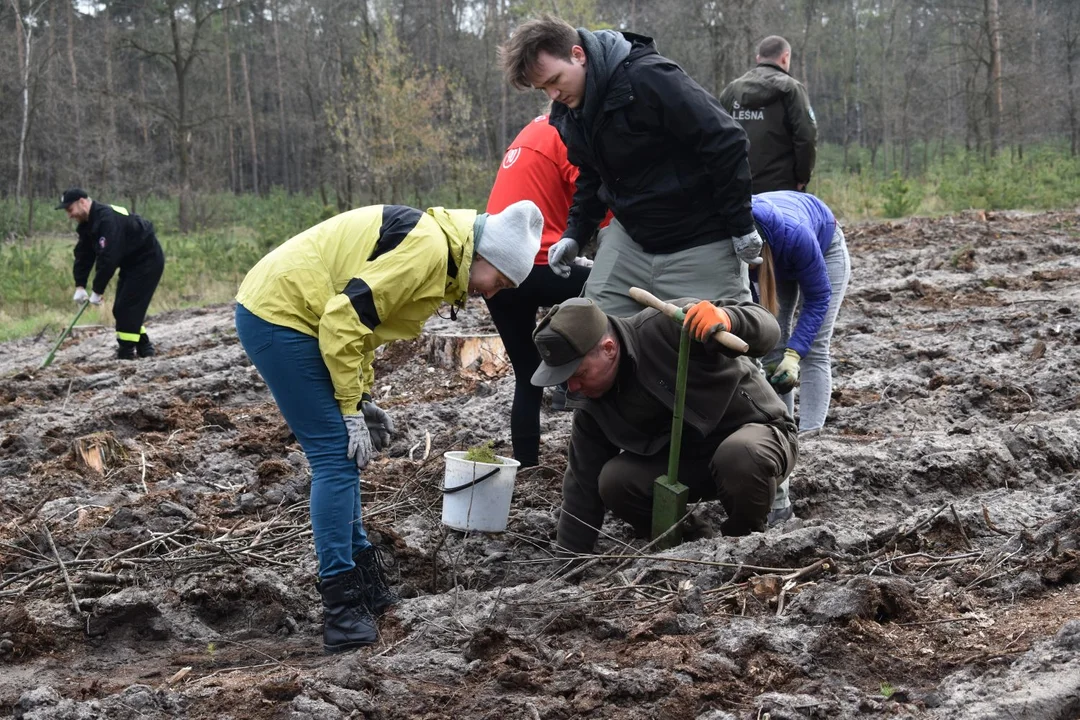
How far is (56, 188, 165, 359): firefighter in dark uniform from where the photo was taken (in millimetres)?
9445

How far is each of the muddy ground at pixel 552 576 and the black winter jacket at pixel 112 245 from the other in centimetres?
260

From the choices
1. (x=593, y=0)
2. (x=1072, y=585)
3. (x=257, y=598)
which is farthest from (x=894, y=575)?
(x=593, y=0)

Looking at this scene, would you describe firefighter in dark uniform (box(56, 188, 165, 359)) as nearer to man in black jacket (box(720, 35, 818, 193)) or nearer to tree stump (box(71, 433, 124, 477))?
tree stump (box(71, 433, 124, 477))

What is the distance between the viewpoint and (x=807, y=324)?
4.43 meters

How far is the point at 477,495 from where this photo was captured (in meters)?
3.93

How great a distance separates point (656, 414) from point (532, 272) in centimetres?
106

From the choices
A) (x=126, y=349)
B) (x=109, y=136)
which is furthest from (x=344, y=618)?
(x=109, y=136)

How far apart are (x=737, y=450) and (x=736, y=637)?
923 mm

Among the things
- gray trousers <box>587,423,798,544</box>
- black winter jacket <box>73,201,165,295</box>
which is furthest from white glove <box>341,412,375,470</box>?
black winter jacket <box>73,201,165,295</box>

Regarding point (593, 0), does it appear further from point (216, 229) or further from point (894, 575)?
point (894, 575)

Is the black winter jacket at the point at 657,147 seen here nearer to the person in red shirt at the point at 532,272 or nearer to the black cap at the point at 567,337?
the person in red shirt at the point at 532,272

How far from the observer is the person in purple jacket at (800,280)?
13.9 feet

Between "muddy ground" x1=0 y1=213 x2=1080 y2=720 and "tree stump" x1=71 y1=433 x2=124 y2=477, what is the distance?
0.01 meters

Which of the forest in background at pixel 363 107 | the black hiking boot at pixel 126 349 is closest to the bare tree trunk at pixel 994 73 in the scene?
the forest in background at pixel 363 107
